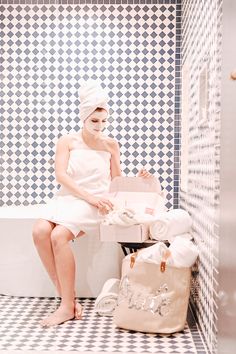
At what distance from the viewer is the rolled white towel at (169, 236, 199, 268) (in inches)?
134

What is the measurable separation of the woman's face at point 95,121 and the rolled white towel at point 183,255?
3.46 feet

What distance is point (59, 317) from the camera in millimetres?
3643

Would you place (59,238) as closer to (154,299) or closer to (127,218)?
(127,218)

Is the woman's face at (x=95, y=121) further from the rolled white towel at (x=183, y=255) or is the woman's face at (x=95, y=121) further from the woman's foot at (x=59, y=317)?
the woman's foot at (x=59, y=317)

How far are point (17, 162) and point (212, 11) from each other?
2.70m

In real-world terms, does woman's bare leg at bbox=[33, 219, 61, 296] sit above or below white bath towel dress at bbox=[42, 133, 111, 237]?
below

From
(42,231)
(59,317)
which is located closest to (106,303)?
(59,317)

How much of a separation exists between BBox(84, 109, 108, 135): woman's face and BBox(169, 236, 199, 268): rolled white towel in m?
1.05

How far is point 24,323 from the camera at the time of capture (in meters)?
3.62

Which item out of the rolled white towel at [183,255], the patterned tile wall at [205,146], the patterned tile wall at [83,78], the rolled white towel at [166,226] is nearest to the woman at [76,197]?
the rolled white towel at [166,226]

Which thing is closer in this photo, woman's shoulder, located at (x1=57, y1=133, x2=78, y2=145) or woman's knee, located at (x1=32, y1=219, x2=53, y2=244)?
woman's knee, located at (x1=32, y1=219, x2=53, y2=244)

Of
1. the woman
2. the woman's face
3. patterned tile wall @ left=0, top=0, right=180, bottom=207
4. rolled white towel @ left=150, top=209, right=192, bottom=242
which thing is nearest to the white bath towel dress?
the woman

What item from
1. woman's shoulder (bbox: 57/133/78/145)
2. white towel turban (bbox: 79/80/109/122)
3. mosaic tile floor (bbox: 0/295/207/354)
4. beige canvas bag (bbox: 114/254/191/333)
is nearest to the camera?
mosaic tile floor (bbox: 0/295/207/354)

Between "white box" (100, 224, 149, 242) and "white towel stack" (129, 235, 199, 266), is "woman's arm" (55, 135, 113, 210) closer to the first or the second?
"white box" (100, 224, 149, 242)
